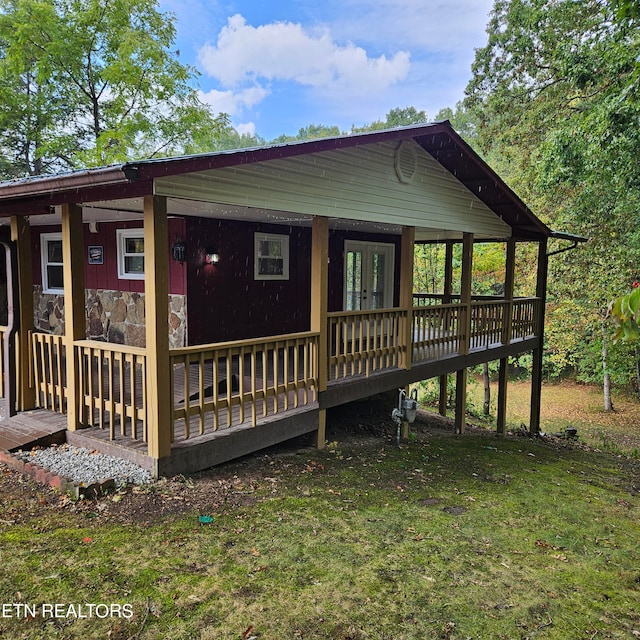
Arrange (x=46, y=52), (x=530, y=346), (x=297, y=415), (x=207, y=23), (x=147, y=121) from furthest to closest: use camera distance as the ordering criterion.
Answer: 1. (x=207, y=23)
2. (x=147, y=121)
3. (x=46, y=52)
4. (x=530, y=346)
5. (x=297, y=415)

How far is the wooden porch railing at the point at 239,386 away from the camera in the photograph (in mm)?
5152

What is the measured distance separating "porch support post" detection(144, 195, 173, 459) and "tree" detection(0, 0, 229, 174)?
524 inches

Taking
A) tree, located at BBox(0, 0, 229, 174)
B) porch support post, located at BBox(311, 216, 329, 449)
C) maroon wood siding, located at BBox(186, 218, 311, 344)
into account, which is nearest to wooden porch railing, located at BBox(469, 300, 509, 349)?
maroon wood siding, located at BBox(186, 218, 311, 344)

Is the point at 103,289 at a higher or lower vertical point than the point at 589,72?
lower

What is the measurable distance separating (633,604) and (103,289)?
8.85 metres

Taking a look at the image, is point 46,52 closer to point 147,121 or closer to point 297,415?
point 147,121

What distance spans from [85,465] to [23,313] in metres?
2.19

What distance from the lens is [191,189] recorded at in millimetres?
5000

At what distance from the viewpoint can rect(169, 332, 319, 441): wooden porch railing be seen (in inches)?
203

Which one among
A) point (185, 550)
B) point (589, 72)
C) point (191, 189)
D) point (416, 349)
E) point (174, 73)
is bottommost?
point (185, 550)

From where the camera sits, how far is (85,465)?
5.01m

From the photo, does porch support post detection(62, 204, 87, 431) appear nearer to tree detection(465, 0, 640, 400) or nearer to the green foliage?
the green foliage

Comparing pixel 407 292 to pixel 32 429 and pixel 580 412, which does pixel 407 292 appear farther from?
pixel 580 412

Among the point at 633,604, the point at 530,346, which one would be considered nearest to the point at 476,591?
the point at 633,604
